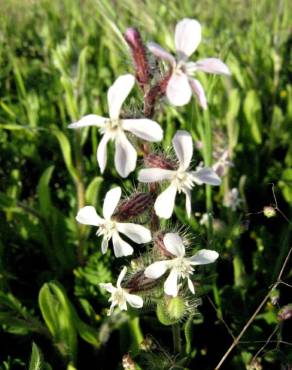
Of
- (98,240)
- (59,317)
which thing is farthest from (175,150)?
(98,240)

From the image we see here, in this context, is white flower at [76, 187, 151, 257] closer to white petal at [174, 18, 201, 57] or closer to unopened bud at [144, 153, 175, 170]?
unopened bud at [144, 153, 175, 170]

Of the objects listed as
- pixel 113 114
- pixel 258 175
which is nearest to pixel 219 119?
pixel 258 175

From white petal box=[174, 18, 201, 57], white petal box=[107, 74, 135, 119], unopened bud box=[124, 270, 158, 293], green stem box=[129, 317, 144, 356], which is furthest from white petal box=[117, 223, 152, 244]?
green stem box=[129, 317, 144, 356]

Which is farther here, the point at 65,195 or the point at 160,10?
the point at 160,10

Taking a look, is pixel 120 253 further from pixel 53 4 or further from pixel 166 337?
pixel 53 4

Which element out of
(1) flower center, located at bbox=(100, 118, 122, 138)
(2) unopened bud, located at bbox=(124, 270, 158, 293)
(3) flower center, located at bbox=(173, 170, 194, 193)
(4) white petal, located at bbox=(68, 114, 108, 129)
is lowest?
(2) unopened bud, located at bbox=(124, 270, 158, 293)

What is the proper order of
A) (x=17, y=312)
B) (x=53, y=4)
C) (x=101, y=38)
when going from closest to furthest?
(x=17, y=312) → (x=101, y=38) → (x=53, y=4)
